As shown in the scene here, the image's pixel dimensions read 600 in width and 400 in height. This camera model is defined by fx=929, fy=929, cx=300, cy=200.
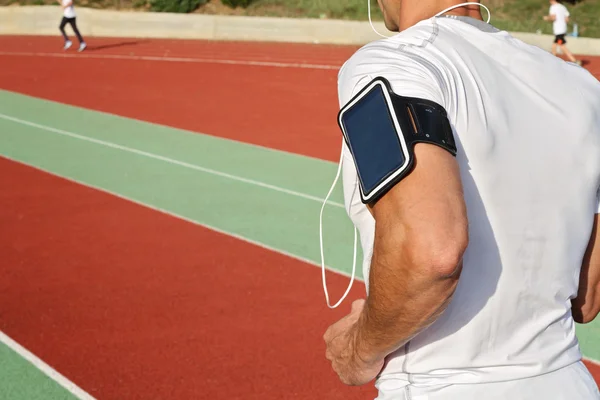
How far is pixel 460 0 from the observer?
74.1 inches

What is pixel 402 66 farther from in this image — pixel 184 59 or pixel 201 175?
pixel 184 59

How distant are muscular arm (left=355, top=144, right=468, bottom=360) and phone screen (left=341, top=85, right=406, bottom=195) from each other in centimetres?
4

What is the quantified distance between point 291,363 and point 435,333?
3823 millimetres

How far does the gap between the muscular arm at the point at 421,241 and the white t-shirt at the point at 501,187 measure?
0.11 m

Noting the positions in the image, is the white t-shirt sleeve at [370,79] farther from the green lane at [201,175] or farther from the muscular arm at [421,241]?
the green lane at [201,175]

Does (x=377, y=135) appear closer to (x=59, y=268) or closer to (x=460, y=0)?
(x=460, y=0)

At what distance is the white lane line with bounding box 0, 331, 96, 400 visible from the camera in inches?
205

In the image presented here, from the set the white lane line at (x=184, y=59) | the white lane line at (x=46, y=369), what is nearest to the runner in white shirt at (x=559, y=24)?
the white lane line at (x=184, y=59)

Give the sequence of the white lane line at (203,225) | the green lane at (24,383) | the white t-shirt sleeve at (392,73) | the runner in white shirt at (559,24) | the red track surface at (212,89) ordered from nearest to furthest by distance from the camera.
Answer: the white t-shirt sleeve at (392,73)
the green lane at (24,383)
the white lane line at (203,225)
the red track surface at (212,89)
the runner in white shirt at (559,24)

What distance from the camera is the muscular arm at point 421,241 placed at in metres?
1.53

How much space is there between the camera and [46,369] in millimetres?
5520

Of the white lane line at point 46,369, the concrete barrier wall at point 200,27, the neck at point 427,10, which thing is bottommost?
the concrete barrier wall at point 200,27

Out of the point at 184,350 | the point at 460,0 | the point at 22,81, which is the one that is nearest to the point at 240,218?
the point at 184,350

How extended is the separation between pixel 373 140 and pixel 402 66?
0.15m
